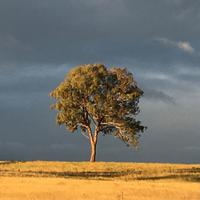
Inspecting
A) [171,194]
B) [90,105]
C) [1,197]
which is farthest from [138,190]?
[90,105]

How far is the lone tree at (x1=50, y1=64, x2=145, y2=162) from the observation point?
91625 mm

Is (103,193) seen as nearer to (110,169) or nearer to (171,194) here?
(171,194)

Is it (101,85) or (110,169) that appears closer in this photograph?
(110,169)

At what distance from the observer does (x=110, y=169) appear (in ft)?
233

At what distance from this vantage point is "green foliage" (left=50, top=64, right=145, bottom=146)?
91.6 meters

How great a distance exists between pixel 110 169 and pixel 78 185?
32245mm

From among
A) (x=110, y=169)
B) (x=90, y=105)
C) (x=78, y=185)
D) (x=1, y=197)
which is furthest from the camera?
(x=90, y=105)

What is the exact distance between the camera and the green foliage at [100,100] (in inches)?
3605

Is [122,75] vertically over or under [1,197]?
over

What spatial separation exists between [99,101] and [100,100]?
0.34m

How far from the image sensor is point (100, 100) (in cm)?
9200

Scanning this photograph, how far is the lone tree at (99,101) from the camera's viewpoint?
91625 mm

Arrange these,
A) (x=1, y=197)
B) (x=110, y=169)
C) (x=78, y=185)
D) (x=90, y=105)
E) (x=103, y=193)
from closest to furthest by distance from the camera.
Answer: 1. (x=1, y=197)
2. (x=103, y=193)
3. (x=78, y=185)
4. (x=110, y=169)
5. (x=90, y=105)

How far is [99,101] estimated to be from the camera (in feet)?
301
